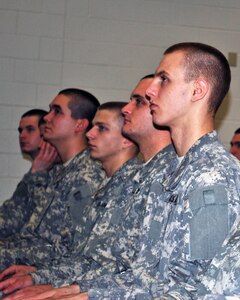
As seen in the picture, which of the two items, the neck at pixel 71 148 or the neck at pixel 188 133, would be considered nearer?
the neck at pixel 188 133

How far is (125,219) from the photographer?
267 cm

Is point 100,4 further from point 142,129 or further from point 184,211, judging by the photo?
point 184,211

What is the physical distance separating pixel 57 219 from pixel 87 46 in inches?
77.6

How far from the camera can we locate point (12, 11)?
5.01 m

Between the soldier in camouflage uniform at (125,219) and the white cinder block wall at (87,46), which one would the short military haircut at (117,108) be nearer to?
the soldier in camouflage uniform at (125,219)

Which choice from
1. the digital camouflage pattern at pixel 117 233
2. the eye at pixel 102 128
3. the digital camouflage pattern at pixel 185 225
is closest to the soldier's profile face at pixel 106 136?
the eye at pixel 102 128

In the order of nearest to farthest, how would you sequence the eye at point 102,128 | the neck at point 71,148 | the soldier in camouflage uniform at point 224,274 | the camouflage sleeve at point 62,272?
the soldier in camouflage uniform at point 224,274 → the camouflage sleeve at point 62,272 → the eye at point 102,128 → the neck at point 71,148

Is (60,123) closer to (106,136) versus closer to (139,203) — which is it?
(106,136)

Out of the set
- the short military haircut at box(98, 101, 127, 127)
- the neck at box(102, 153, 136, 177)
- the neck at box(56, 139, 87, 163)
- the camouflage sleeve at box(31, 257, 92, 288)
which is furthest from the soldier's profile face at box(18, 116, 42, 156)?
the camouflage sleeve at box(31, 257, 92, 288)

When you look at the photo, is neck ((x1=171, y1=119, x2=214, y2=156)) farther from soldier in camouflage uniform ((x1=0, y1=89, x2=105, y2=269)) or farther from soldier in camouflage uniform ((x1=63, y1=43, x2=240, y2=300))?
soldier in camouflage uniform ((x1=0, y1=89, x2=105, y2=269))

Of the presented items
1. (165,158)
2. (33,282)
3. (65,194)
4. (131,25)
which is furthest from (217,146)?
(131,25)

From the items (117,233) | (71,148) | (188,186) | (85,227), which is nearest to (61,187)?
(71,148)

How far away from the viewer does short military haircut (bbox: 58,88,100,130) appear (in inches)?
157

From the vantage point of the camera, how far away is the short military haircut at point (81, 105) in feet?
13.1
